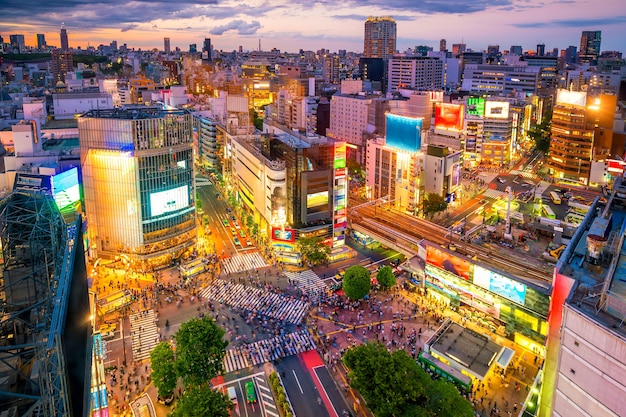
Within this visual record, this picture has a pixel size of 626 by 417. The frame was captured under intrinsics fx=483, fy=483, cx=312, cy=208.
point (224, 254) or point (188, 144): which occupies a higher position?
point (188, 144)

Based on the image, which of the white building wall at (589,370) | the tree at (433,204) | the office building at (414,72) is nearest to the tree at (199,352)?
the white building wall at (589,370)

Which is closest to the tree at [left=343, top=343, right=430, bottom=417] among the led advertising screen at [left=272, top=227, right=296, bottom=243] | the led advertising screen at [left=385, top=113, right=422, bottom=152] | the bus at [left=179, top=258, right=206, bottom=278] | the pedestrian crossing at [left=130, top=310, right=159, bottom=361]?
the pedestrian crossing at [left=130, top=310, right=159, bottom=361]

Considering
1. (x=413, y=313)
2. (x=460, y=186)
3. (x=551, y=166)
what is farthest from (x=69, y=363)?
(x=551, y=166)

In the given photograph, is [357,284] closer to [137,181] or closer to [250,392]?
[250,392]

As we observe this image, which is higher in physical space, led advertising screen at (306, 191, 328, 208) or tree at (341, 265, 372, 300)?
led advertising screen at (306, 191, 328, 208)

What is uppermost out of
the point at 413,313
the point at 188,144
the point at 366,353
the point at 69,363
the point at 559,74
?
the point at 559,74

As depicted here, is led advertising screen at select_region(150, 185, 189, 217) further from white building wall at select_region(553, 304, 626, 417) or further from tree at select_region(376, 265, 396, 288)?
white building wall at select_region(553, 304, 626, 417)

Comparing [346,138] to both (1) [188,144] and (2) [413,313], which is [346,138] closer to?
(1) [188,144]

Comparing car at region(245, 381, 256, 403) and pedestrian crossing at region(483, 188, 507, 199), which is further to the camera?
pedestrian crossing at region(483, 188, 507, 199)
